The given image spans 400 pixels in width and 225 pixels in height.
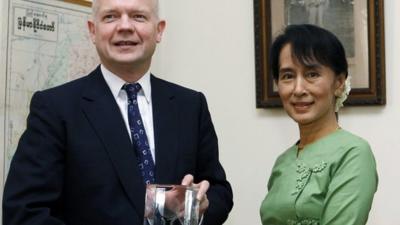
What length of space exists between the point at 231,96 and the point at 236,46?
0.22 m

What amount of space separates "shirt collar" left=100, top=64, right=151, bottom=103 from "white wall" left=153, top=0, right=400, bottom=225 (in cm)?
96

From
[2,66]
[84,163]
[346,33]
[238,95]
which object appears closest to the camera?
[84,163]

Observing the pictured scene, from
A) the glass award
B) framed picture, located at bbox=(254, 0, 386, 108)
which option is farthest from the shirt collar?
framed picture, located at bbox=(254, 0, 386, 108)

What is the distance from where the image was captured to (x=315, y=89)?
1.65 metres

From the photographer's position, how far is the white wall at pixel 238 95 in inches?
91.3

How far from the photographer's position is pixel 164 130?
1.62 m

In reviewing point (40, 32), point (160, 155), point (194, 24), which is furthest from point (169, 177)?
point (194, 24)

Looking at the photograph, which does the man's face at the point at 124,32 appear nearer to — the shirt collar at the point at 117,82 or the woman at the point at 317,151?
the shirt collar at the point at 117,82

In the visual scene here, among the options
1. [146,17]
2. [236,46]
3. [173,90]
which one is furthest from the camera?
[236,46]

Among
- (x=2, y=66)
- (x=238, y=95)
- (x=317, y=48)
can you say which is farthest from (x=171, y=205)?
(x=238, y=95)

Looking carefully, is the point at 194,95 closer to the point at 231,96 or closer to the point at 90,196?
the point at 90,196

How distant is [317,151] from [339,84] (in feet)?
0.67

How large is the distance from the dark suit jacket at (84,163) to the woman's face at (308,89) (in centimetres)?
31

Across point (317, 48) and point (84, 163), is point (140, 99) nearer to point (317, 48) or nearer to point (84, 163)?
point (84, 163)
